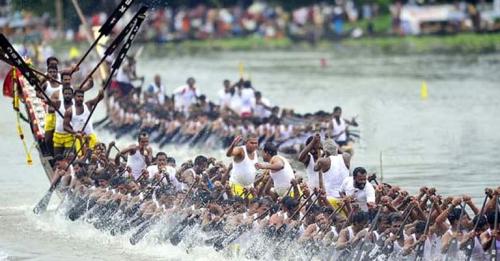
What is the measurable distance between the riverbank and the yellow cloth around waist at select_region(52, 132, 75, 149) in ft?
114

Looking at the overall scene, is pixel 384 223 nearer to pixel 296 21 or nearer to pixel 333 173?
pixel 333 173

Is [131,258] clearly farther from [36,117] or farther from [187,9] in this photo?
[187,9]

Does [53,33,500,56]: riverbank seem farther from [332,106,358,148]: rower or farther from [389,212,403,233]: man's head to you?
[389,212,403,233]: man's head

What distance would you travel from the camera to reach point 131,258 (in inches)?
781

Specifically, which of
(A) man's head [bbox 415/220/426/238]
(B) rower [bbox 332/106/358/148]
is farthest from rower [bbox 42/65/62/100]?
(A) man's head [bbox 415/220/426/238]

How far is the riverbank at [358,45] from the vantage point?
5894cm

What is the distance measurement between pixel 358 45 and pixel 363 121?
2596cm

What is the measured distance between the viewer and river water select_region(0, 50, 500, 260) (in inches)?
855

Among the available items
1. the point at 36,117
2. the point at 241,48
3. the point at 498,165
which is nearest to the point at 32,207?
the point at 36,117

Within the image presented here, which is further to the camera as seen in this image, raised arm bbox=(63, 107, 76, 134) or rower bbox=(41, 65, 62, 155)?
rower bbox=(41, 65, 62, 155)

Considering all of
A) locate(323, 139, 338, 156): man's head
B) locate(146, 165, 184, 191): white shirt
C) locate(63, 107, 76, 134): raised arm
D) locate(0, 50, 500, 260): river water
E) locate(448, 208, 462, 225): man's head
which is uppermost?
locate(63, 107, 76, 134): raised arm

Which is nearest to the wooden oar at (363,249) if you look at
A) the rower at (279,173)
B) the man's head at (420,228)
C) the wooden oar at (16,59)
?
the man's head at (420,228)

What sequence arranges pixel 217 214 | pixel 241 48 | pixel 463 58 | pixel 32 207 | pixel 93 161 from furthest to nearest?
pixel 241 48, pixel 463 58, pixel 32 207, pixel 93 161, pixel 217 214

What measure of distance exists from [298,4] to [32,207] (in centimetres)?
4817
